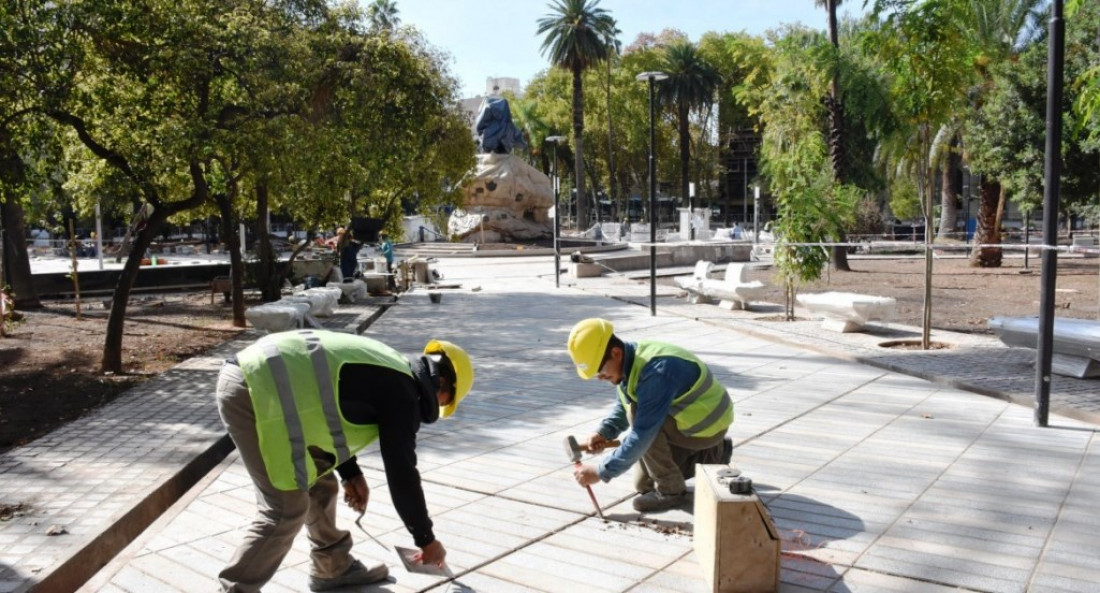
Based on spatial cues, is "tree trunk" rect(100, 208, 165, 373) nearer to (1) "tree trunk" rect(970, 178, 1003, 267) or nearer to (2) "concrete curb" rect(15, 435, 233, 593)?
(2) "concrete curb" rect(15, 435, 233, 593)

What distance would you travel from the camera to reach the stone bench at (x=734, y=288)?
1545cm

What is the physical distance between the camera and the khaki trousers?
4.93 m

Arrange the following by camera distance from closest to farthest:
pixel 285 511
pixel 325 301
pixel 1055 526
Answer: pixel 285 511 < pixel 1055 526 < pixel 325 301

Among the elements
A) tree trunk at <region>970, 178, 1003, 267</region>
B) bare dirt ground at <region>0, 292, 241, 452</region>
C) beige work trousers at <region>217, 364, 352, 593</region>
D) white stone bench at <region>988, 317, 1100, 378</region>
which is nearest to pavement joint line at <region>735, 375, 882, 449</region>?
white stone bench at <region>988, 317, 1100, 378</region>

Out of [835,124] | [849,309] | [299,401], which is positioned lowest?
[849,309]

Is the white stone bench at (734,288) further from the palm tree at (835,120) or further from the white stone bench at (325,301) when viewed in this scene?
the palm tree at (835,120)

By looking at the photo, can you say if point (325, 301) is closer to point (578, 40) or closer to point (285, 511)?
point (285, 511)

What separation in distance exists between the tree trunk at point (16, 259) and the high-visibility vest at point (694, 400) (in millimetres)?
16059

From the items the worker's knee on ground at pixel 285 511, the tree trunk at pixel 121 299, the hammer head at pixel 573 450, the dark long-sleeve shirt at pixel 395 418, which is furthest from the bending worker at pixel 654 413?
the tree trunk at pixel 121 299

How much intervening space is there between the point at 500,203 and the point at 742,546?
41.1m

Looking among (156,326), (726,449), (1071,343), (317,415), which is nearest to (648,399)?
(726,449)

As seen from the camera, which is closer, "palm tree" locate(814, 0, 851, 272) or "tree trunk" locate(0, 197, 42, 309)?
"tree trunk" locate(0, 197, 42, 309)

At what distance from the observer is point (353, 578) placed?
13.4ft

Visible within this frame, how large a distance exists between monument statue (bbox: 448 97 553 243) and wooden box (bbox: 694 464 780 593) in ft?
128
